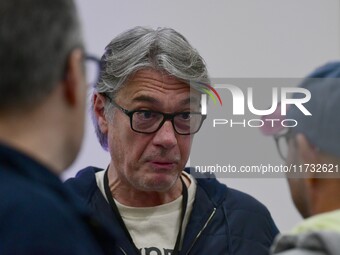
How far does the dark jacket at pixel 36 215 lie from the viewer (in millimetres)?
1038

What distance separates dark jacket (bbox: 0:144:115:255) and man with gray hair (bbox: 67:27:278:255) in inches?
39.4

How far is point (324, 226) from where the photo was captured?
124cm

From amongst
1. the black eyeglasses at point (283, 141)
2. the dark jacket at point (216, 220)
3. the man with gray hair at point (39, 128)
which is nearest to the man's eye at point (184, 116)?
the dark jacket at point (216, 220)

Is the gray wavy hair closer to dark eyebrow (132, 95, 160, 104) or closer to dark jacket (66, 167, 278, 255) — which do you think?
dark eyebrow (132, 95, 160, 104)

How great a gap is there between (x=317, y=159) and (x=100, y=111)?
3.55 feet

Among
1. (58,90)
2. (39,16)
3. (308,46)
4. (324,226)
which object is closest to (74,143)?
(58,90)

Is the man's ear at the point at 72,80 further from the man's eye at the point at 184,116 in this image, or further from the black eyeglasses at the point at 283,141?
the man's eye at the point at 184,116

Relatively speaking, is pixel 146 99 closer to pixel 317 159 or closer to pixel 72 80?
pixel 317 159

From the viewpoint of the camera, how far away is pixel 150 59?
2.22 metres

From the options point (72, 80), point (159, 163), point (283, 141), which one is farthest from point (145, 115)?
point (72, 80)

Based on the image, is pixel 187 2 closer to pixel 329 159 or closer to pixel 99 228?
pixel 329 159

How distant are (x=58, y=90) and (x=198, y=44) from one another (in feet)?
A: 6.12

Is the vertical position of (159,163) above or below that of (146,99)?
below

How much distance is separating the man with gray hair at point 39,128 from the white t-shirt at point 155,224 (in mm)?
952
